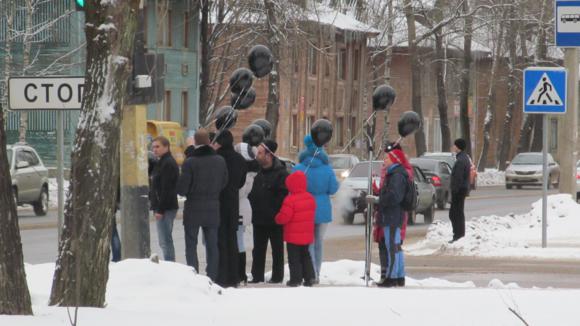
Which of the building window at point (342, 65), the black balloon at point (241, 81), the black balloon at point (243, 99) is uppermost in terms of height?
the building window at point (342, 65)

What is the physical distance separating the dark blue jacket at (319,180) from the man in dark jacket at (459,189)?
20.1 feet

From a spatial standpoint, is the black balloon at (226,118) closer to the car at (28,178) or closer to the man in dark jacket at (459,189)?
the man in dark jacket at (459,189)

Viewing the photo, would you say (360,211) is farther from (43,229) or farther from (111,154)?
(111,154)

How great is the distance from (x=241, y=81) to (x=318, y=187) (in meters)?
2.54

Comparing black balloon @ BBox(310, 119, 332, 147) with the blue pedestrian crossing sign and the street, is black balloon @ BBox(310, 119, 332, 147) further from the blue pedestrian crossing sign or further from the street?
the blue pedestrian crossing sign

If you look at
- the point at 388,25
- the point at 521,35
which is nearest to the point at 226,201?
the point at 388,25

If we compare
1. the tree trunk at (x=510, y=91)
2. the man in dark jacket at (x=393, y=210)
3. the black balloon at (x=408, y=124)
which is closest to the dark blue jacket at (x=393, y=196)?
the man in dark jacket at (x=393, y=210)

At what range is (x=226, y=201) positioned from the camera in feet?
49.6

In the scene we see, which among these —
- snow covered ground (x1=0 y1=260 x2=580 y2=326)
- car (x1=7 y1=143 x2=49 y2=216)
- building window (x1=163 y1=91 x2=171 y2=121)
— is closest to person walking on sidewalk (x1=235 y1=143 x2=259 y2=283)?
snow covered ground (x1=0 y1=260 x2=580 y2=326)

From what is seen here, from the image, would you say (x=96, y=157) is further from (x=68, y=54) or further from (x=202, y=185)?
(x=68, y=54)

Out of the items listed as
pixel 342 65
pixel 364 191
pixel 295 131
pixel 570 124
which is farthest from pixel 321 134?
pixel 342 65

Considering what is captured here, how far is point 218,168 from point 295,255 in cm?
138

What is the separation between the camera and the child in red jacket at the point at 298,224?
49.3ft

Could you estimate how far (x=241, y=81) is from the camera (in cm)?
1775
